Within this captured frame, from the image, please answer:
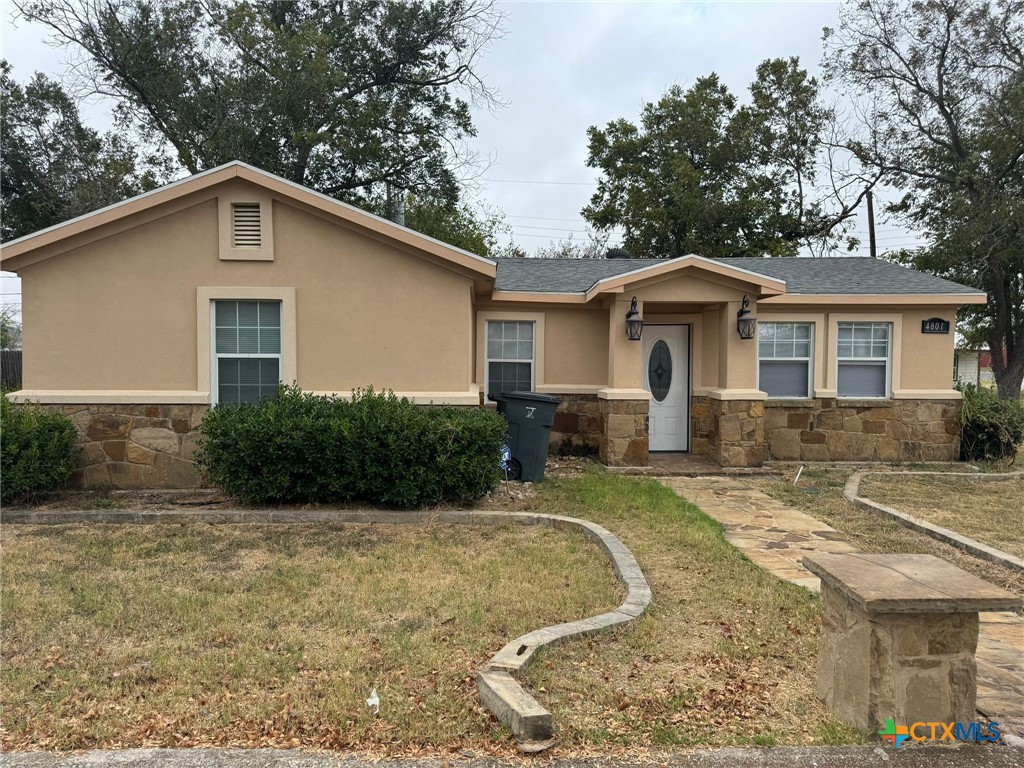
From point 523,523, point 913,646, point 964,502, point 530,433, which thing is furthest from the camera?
point 530,433

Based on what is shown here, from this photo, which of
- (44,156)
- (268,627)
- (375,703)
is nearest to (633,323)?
(268,627)

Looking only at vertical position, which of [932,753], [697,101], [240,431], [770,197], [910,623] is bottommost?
[932,753]

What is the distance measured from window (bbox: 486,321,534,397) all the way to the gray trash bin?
2.02 meters

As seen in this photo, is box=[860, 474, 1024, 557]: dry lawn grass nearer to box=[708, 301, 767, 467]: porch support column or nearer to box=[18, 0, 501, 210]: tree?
box=[708, 301, 767, 467]: porch support column

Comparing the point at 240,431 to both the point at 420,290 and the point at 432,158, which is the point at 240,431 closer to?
the point at 420,290

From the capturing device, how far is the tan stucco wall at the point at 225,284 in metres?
7.98

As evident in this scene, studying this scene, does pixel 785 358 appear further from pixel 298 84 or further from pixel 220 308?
pixel 298 84

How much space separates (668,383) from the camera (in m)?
11.2

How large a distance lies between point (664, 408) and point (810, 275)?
3.85m

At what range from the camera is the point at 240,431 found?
6.90 m

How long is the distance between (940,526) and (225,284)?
337 inches

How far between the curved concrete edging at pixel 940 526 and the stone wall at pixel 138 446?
811 centimetres

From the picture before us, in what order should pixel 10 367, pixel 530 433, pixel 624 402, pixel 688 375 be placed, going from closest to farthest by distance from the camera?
1. pixel 530 433
2. pixel 624 402
3. pixel 688 375
4. pixel 10 367

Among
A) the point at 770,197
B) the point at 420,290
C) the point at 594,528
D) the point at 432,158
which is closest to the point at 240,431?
the point at 420,290
